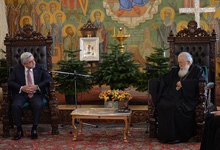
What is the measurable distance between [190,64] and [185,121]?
1188 mm

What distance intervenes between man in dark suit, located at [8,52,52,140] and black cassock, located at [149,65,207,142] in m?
2.15

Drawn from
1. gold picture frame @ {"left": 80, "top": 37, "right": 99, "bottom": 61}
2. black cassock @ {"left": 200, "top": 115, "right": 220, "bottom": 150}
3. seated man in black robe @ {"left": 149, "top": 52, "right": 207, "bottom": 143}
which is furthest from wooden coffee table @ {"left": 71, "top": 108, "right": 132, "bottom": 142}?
gold picture frame @ {"left": 80, "top": 37, "right": 99, "bottom": 61}

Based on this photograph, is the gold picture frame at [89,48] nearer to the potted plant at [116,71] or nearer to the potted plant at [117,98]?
the potted plant at [116,71]

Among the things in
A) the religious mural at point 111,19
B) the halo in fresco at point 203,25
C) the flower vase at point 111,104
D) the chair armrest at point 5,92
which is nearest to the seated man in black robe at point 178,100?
the flower vase at point 111,104

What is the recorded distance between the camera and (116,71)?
23.8 ft

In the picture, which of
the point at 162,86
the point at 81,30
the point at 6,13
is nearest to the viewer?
the point at 162,86

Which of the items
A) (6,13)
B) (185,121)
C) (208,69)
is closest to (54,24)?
(6,13)

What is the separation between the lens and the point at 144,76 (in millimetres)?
7211

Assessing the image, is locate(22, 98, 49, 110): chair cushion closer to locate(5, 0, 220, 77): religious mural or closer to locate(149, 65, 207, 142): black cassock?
locate(149, 65, 207, 142): black cassock

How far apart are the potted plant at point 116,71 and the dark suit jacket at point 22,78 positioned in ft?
5.24

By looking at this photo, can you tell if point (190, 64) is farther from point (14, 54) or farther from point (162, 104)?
point (14, 54)

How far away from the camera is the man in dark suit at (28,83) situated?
223 inches

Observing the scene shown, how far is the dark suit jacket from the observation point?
5.86m

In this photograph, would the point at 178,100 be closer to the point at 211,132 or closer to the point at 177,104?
the point at 177,104
